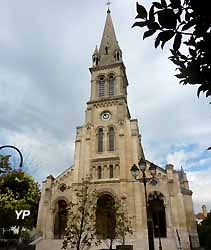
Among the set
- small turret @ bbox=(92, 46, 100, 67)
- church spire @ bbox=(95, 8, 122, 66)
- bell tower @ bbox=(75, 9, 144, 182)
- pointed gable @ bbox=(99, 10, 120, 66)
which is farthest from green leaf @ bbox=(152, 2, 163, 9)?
small turret @ bbox=(92, 46, 100, 67)

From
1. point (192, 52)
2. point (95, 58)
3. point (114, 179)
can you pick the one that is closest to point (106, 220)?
point (114, 179)

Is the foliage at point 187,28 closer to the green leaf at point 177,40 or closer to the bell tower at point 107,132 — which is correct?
the green leaf at point 177,40

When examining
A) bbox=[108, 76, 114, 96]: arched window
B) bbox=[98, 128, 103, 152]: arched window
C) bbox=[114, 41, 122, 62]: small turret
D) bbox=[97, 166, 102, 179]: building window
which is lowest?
bbox=[97, 166, 102, 179]: building window

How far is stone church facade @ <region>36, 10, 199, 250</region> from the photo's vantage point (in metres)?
27.8

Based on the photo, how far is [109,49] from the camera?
4503cm

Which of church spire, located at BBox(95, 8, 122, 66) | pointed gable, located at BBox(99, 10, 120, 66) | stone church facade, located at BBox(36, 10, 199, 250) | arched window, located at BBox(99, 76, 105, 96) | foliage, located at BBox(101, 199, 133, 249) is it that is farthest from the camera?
pointed gable, located at BBox(99, 10, 120, 66)

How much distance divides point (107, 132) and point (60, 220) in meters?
13.0

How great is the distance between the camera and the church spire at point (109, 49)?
42.7 meters

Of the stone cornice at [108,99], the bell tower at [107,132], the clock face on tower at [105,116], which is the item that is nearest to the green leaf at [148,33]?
the bell tower at [107,132]

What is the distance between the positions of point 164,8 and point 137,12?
0.88 feet

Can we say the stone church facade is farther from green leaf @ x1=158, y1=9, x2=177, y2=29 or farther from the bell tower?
green leaf @ x1=158, y1=9, x2=177, y2=29

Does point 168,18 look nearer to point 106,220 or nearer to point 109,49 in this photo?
point 106,220

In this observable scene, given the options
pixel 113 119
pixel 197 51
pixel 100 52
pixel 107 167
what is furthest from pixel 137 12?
pixel 100 52

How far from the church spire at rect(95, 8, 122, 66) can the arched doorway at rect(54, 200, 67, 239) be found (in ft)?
76.5
